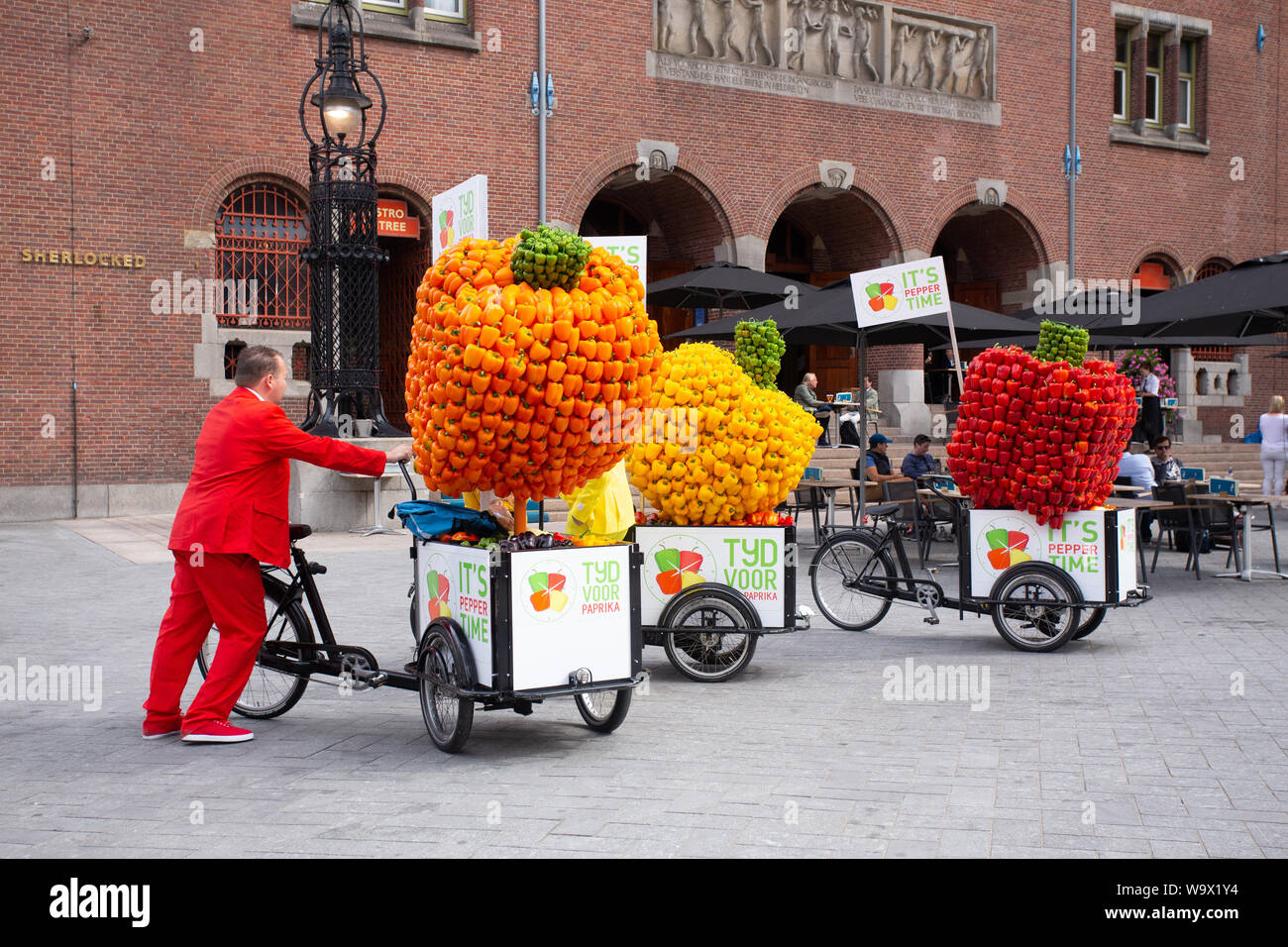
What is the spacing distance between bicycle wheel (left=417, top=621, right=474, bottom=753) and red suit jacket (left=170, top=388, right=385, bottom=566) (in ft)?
2.54

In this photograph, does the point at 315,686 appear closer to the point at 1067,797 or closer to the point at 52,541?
the point at 1067,797

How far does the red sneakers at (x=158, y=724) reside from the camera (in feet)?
18.9

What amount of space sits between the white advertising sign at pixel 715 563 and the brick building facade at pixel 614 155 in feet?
39.5

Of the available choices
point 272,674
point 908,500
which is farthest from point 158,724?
point 908,500

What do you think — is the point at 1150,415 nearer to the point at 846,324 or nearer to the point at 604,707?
the point at 846,324

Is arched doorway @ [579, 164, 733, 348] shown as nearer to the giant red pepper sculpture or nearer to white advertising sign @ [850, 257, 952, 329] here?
white advertising sign @ [850, 257, 952, 329]

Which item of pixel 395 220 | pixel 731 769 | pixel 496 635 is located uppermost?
pixel 395 220

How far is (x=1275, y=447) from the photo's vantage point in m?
16.5

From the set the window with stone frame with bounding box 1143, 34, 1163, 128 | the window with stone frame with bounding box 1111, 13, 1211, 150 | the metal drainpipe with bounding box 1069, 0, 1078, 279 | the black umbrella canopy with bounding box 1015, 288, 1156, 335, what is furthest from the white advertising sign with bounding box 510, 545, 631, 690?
the window with stone frame with bounding box 1143, 34, 1163, 128

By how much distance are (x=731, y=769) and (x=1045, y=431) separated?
3.97m

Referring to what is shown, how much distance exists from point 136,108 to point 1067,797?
→ 1604cm

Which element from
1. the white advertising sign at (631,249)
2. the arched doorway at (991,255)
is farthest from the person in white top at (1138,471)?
the arched doorway at (991,255)

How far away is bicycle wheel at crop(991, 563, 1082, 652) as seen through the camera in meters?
8.06

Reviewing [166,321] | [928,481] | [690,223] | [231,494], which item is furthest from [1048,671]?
[690,223]
